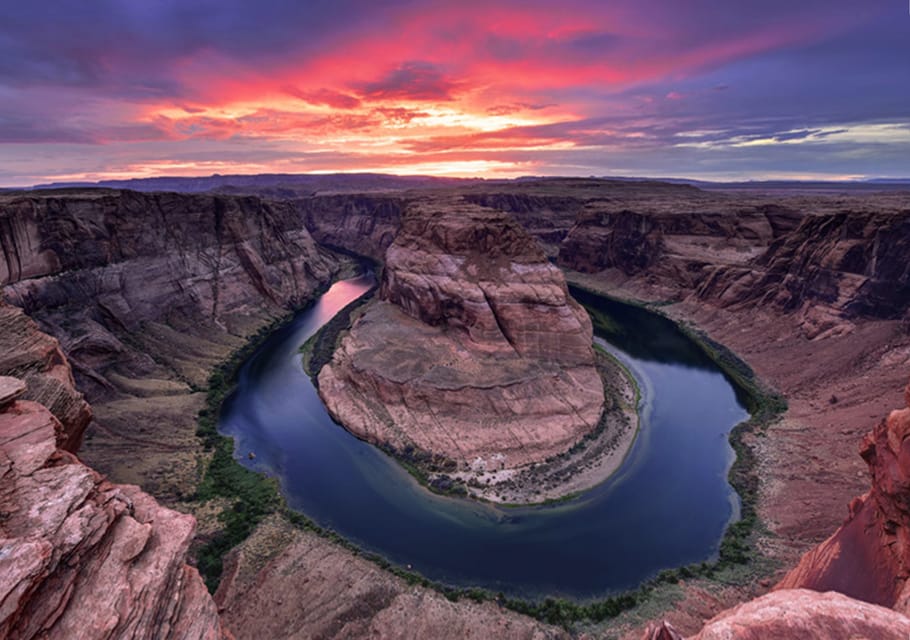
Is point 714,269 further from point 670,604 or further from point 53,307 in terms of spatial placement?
point 53,307

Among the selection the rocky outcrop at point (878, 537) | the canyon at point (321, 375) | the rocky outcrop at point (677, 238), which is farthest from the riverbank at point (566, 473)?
the rocky outcrop at point (677, 238)

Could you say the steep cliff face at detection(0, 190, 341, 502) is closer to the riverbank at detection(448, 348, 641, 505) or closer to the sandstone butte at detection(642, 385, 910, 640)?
the riverbank at detection(448, 348, 641, 505)

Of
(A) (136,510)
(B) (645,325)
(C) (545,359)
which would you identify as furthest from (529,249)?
(A) (136,510)

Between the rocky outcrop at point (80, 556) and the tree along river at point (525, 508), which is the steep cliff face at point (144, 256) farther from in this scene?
the rocky outcrop at point (80, 556)

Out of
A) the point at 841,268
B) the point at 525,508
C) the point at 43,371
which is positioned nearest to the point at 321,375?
the point at 525,508

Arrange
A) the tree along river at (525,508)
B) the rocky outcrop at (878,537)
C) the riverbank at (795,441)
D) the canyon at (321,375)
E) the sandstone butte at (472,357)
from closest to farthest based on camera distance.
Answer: the canyon at (321,375), the rocky outcrop at (878,537), the riverbank at (795,441), the tree along river at (525,508), the sandstone butte at (472,357)

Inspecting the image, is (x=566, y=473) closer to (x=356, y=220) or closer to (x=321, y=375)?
(x=321, y=375)
